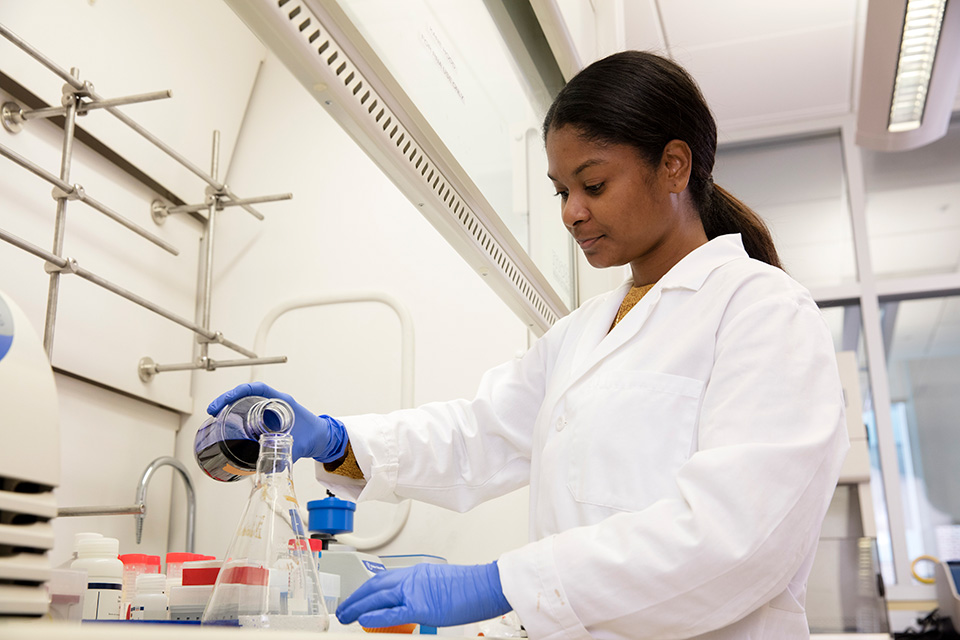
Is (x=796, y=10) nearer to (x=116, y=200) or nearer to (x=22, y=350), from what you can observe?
(x=116, y=200)

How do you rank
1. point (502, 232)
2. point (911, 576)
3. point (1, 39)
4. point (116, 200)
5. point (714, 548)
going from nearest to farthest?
1. point (714, 548)
2. point (502, 232)
3. point (1, 39)
4. point (116, 200)
5. point (911, 576)

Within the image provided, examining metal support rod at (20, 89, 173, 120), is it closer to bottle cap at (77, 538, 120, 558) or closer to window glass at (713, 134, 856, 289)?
bottle cap at (77, 538, 120, 558)

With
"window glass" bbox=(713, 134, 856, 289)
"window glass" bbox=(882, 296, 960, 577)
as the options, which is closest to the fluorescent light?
"window glass" bbox=(713, 134, 856, 289)

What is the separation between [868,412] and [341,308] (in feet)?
7.56

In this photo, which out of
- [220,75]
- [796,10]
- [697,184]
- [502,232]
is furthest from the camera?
[796,10]

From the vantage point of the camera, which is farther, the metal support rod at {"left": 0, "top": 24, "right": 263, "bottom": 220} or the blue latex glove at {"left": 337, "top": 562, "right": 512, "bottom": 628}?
the metal support rod at {"left": 0, "top": 24, "right": 263, "bottom": 220}

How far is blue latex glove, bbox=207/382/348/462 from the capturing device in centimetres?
98

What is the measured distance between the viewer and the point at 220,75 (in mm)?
2213

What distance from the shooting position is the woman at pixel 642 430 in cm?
77

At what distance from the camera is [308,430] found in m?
1.07

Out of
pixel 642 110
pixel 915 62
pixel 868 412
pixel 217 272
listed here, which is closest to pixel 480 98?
pixel 642 110

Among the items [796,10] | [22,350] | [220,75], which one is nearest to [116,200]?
[220,75]

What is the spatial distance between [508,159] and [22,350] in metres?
1.06

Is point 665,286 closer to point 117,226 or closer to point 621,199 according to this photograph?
point 621,199
